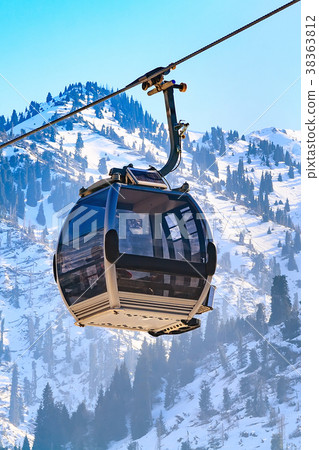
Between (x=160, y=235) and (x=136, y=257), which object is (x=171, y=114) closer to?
(x=160, y=235)

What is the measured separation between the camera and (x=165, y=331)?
16.2 m

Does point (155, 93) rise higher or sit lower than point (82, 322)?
higher

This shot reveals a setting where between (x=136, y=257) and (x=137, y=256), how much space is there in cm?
4

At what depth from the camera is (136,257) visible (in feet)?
48.4

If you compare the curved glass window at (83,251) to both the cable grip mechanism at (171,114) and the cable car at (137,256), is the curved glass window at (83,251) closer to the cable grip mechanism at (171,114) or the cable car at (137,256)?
the cable car at (137,256)

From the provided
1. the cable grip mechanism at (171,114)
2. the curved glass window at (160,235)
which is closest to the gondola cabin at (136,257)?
the curved glass window at (160,235)

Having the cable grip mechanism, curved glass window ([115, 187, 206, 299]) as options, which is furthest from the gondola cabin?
the cable grip mechanism

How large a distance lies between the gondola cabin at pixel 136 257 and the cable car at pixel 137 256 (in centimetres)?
1

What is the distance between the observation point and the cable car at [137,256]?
1474cm

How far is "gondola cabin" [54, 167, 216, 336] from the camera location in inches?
580

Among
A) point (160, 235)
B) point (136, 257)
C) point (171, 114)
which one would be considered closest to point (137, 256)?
point (136, 257)
